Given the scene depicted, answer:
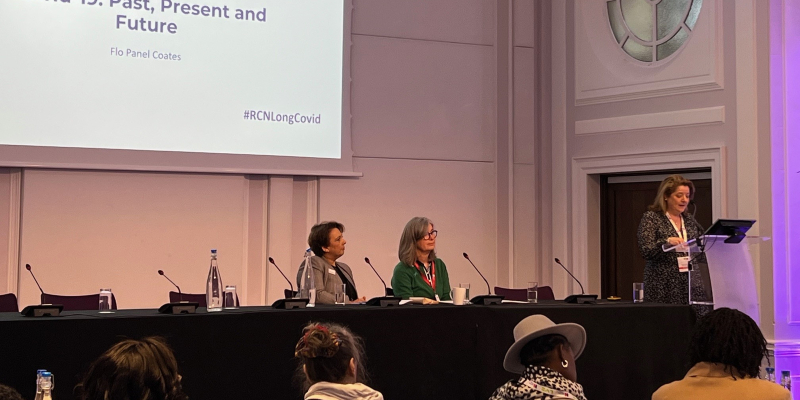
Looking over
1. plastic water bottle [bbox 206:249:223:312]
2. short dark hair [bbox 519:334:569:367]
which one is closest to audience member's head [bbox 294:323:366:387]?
short dark hair [bbox 519:334:569:367]

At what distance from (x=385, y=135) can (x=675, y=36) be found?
2.31 meters

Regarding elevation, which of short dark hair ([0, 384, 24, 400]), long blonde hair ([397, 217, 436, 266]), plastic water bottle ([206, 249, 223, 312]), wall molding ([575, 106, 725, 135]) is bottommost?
short dark hair ([0, 384, 24, 400])

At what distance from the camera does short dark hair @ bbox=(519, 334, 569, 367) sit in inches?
99.3

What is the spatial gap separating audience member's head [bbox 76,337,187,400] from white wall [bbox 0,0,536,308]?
466cm

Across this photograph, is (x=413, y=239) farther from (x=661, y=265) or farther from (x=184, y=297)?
(x=661, y=265)

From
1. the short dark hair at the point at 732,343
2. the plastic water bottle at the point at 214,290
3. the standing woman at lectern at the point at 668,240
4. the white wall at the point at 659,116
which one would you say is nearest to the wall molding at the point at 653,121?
the white wall at the point at 659,116

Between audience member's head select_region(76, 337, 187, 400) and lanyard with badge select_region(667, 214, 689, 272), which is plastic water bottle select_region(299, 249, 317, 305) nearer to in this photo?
lanyard with badge select_region(667, 214, 689, 272)

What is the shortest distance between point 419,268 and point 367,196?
2.11 meters

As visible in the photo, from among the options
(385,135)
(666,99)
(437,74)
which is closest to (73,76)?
(385,135)

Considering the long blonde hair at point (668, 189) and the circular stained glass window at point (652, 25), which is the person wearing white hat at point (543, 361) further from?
the circular stained glass window at point (652, 25)

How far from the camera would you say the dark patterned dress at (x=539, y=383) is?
2.35 meters

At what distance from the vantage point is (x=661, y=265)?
493 cm

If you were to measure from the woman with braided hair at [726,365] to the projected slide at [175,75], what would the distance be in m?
4.21

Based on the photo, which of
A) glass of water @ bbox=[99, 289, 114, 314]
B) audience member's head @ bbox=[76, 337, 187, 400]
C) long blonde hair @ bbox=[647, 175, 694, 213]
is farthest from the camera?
long blonde hair @ bbox=[647, 175, 694, 213]
